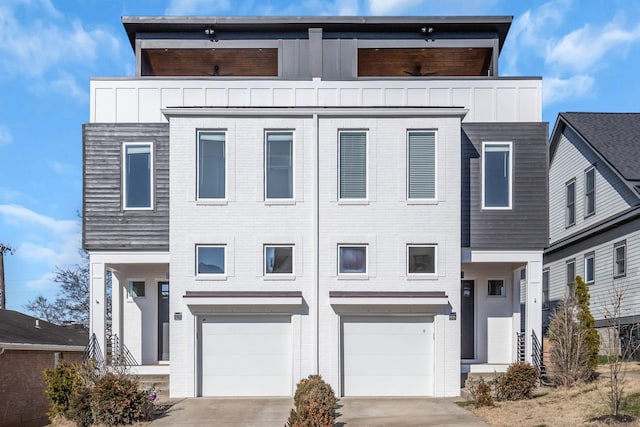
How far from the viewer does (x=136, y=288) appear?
18.1m

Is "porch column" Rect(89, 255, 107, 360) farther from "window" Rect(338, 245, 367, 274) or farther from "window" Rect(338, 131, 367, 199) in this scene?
"window" Rect(338, 131, 367, 199)

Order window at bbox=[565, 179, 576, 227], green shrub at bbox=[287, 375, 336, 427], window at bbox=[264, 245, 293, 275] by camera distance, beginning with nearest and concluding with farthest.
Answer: green shrub at bbox=[287, 375, 336, 427]
window at bbox=[264, 245, 293, 275]
window at bbox=[565, 179, 576, 227]

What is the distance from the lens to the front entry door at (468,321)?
17609 millimetres

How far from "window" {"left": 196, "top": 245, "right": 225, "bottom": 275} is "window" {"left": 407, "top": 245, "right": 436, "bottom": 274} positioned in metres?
4.37

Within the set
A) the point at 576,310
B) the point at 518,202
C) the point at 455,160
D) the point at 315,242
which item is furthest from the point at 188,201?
the point at 576,310

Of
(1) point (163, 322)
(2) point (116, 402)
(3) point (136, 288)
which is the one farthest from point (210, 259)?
(2) point (116, 402)

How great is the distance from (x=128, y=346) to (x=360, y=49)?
32.8 ft

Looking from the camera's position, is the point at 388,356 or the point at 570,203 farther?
the point at 570,203

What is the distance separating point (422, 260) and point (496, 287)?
3232mm

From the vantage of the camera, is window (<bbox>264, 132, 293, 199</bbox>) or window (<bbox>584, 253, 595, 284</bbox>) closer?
window (<bbox>264, 132, 293, 199</bbox>)

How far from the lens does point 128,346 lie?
17688 millimetres

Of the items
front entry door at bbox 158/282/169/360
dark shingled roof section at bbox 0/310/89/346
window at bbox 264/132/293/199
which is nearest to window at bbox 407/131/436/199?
window at bbox 264/132/293/199

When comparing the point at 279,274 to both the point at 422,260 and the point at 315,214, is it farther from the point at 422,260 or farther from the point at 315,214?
the point at 422,260

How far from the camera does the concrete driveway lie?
12.4m
